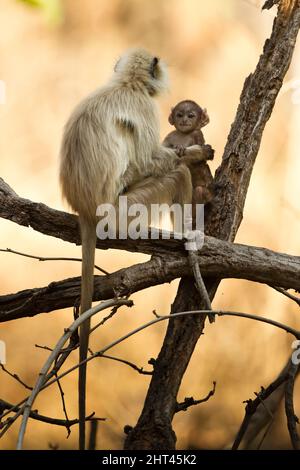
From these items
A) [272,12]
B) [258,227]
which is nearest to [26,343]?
[258,227]

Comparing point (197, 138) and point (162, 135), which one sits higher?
point (162, 135)

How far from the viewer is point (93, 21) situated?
→ 578 cm

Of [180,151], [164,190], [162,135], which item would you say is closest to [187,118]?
[180,151]

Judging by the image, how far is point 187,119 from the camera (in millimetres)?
4145

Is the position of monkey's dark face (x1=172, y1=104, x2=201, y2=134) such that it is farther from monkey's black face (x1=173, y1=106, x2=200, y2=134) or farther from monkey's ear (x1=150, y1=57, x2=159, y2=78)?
monkey's ear (x1=150, y1=57, x2=159, y2=78)

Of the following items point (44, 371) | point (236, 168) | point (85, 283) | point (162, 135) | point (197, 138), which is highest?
point (162, 135)

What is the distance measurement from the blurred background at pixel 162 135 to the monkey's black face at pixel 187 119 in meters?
1.57

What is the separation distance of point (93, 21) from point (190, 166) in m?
2.29

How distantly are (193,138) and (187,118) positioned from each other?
0.37 ft

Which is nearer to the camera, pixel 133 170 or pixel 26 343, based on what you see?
pixel 133 170

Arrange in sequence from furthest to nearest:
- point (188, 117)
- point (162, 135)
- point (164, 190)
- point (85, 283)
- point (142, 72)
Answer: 1. point (162, 135)
2. point (188, 117)
3. point (142, 72)
4. point (164, 190)
5. point (85, 283)

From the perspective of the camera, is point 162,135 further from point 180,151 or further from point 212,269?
point 212,269

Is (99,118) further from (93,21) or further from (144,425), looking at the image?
(93,21)

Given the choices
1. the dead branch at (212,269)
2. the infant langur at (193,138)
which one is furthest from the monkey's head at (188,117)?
the dead branch at (212,269)
